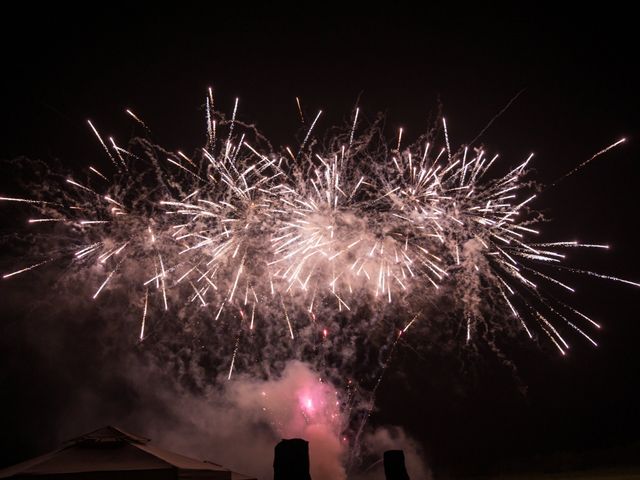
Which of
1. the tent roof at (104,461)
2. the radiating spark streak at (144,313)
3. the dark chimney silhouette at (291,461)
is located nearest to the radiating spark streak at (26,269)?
the radiating spark streak at (144,313)

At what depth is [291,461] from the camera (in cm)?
299

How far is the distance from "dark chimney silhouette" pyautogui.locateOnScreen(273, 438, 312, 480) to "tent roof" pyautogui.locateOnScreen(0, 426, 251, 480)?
6.42 ft

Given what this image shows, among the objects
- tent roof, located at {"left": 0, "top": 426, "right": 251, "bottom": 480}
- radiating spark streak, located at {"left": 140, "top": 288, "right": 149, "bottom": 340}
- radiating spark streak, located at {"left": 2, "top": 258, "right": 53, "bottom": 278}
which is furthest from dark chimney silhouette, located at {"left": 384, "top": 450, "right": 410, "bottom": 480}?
radiating spark streak, located at {"left": 2, "top": 258, "right": 53, "bottom": 278}

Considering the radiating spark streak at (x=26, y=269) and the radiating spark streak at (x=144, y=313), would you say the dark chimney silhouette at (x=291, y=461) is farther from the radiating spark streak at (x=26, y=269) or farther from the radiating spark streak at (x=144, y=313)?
the radiating spark streak at (x=26, y=269)

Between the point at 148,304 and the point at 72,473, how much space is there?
18.4ft

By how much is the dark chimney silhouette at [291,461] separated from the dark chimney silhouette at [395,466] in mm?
741

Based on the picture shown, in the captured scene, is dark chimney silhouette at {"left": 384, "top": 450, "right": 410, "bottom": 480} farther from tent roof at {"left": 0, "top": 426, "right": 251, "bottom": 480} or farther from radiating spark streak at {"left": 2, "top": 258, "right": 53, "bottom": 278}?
radiating spark streak at {"left": 2, "top": 258, "right": 53, "bottom": 278}

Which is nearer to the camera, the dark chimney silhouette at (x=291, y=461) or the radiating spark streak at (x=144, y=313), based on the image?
the dark chimney silhouette at (x=291, y=461)

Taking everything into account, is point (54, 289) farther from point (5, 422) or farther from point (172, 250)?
point (172, 250)

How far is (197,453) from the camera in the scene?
10070 millimetres

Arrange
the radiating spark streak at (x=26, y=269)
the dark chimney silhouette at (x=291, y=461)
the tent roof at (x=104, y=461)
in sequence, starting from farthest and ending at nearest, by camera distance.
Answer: the radiating spark streak at (x=26, y=269), the tent roof at (x=104, y=461), the dark chimney silhouette at (x=291, y=461)

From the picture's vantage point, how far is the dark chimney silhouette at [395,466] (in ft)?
11.2

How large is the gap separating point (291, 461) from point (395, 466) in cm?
90

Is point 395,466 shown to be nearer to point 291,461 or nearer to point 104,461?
point 291,461
